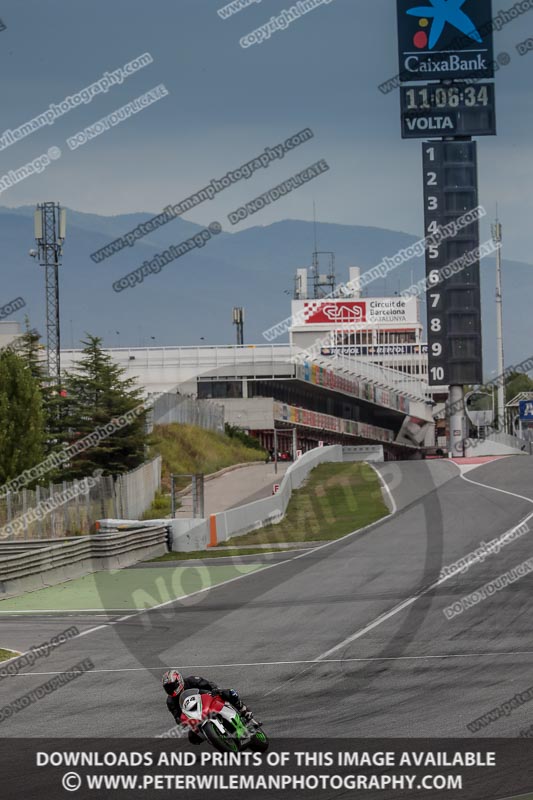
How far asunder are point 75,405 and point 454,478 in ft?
54.1

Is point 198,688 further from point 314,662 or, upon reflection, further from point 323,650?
point 323,650

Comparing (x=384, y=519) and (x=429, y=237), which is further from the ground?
(x=429, y=237)

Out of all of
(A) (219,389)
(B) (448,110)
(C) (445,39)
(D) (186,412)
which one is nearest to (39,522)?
(D) (186,412)

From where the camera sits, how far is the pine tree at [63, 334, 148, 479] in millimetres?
50969

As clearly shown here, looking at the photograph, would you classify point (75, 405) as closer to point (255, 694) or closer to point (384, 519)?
point (384, 519)

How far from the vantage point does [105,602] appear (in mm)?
25234

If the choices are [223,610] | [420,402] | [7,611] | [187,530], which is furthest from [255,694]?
[420,402]

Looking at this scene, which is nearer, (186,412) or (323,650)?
(323,650)

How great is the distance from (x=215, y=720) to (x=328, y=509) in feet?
113

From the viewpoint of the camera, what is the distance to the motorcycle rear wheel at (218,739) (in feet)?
33.1

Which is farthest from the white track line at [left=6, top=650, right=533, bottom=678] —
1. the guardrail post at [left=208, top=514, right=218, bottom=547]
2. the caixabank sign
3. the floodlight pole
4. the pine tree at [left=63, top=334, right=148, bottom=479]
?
the floodlight pole

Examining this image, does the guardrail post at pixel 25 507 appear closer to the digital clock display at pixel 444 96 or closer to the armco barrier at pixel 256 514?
the armco barrier at pixel 256 514

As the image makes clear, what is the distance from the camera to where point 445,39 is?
76.5 meters

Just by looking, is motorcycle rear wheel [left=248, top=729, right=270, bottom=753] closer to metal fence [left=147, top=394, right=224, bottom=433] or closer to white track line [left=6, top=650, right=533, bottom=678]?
white track line [left=6, top=650, right=533, bottom=678]
